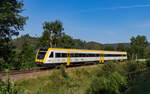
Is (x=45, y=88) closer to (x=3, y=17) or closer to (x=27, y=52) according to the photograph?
(x=3, y=17)

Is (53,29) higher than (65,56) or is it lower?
higher

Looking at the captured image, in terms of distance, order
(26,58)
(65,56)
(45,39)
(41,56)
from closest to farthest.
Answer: (41,56) → (65,56) → (26,58) → (45,39)

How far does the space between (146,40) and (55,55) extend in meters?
72.9

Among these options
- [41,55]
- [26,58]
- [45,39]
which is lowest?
[26,58]

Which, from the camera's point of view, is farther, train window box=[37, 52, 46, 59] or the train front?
train window box=[37, 52, 46, 59]

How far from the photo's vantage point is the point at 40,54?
17.7 metres

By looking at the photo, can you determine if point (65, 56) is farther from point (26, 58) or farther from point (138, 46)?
point (138, 46)

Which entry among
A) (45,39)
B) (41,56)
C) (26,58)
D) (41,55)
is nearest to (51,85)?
(41,56)

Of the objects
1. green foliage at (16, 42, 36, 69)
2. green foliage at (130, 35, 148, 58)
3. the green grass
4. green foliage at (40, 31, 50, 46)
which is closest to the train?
the green grass

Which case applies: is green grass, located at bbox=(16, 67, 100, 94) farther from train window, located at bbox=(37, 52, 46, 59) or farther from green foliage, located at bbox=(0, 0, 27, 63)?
green foliage, located at bbox=(0, 0, 27, 63)

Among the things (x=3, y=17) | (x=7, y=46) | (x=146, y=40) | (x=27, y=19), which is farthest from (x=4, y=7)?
(x=146, y=40)

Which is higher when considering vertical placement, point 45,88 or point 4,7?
point 4,7

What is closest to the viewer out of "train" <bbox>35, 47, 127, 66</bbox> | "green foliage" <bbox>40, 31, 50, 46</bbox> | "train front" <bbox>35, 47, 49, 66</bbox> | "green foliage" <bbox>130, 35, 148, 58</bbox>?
"train front" <bbox>35, 47, 49, 66</bbox>

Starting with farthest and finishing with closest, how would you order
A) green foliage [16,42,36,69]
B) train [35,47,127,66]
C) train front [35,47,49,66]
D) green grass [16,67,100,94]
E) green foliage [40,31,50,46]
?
green foliage [40,31,50,46], green foliage [16,42,36,69], train [35,47,127,66], train front [35,47,49,66], green grass [16,67,100,94]
